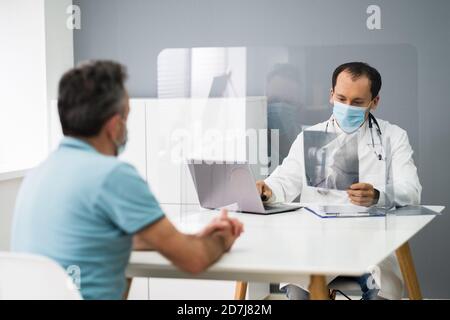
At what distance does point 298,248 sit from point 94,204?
1.97 ft

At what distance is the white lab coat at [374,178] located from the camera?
267cm

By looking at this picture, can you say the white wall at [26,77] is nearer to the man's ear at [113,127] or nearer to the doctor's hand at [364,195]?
the doctor's hand at [364,195]

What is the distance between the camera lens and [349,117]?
2883 millimetres

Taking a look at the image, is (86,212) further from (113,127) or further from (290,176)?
(290,176)

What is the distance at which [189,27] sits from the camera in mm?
3906

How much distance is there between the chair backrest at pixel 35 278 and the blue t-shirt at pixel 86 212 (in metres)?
0.12

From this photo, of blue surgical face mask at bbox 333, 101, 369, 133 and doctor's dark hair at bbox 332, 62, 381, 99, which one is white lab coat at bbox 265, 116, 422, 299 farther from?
doctor's dark hair at bbox 332, 62, 381, 99

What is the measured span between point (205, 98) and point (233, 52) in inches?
11.6

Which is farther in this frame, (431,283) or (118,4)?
(118,4)

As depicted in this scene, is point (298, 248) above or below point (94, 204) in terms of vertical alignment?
below

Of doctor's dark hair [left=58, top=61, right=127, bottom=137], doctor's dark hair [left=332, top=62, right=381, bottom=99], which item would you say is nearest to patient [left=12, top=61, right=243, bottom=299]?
doctor's dark hair [left=58, top=61, right=127, bottom=137]

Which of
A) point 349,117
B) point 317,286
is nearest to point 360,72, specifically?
point 349,117

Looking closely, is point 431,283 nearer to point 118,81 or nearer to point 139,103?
point 139,103
